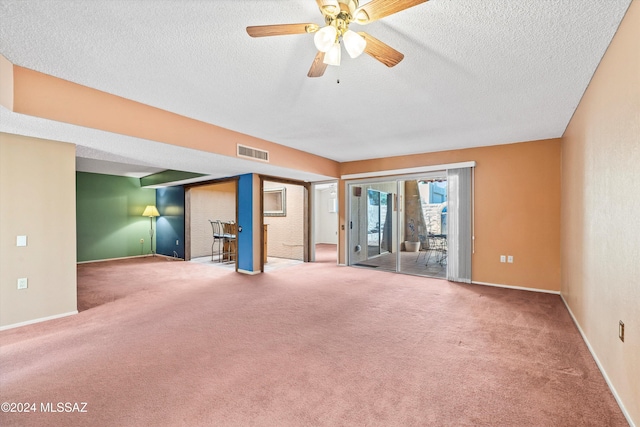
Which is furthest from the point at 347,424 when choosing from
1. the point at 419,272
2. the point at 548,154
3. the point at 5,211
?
the point at 548,154

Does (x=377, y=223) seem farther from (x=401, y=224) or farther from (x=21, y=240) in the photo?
(x=21, y=240)

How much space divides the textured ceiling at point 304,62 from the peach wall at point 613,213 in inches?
9.3

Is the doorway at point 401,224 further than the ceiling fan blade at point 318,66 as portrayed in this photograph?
Yes

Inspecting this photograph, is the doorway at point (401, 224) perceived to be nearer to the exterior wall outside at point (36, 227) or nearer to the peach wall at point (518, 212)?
the peach wall at point (518, 212)

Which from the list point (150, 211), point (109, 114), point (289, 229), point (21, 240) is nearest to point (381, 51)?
point (109, 114)

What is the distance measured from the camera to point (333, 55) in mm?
1755

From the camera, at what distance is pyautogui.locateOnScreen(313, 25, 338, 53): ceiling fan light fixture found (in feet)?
5.15

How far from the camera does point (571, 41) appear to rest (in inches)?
78.0

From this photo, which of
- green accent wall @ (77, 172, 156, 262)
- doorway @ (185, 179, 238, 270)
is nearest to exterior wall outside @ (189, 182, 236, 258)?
doorway @ (185, 179, 238, 270)

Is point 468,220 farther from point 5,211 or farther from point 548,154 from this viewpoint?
point 5,211

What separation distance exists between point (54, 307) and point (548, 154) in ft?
23.9

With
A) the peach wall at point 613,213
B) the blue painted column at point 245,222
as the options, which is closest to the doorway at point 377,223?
the blue painted column at point 245,222

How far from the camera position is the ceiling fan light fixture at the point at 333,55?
5.66 ft

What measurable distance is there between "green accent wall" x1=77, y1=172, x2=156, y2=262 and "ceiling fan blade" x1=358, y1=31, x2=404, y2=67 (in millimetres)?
8462
